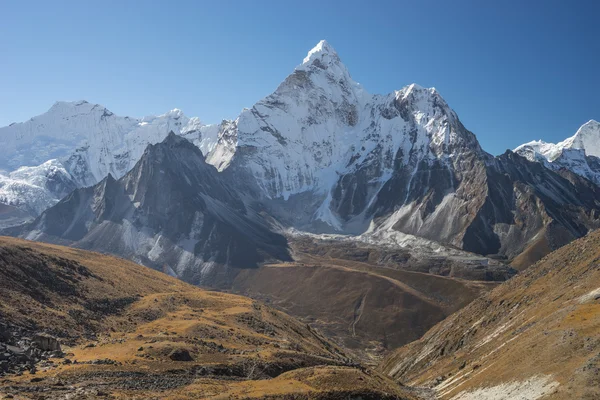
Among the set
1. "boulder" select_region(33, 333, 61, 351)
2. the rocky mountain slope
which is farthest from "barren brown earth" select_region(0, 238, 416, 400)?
the rocky mountain slope

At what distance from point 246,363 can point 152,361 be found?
40.0ft

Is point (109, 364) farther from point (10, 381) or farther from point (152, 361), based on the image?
point (10, 381)

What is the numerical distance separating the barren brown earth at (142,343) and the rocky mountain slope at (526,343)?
1418cm

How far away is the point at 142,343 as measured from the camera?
73.9m

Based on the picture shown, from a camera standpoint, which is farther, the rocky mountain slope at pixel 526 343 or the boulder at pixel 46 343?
the boulder at pixel 46 343

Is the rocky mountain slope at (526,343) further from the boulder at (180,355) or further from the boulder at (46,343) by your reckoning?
the boulder at (46,343)

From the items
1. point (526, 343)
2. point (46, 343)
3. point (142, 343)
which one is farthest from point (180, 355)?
point (526, 343)

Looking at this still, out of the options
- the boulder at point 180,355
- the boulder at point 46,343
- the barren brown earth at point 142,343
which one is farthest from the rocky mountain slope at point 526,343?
the boulder at point 46,343

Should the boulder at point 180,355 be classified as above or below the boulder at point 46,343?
below

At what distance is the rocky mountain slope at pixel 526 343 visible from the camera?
61000mm

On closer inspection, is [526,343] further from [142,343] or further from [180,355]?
[142,343]

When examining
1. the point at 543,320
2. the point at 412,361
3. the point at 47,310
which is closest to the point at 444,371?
the point at 543,320

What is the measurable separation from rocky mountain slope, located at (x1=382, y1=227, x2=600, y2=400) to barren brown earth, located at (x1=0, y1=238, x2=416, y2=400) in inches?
558

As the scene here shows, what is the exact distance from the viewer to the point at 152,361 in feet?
215
